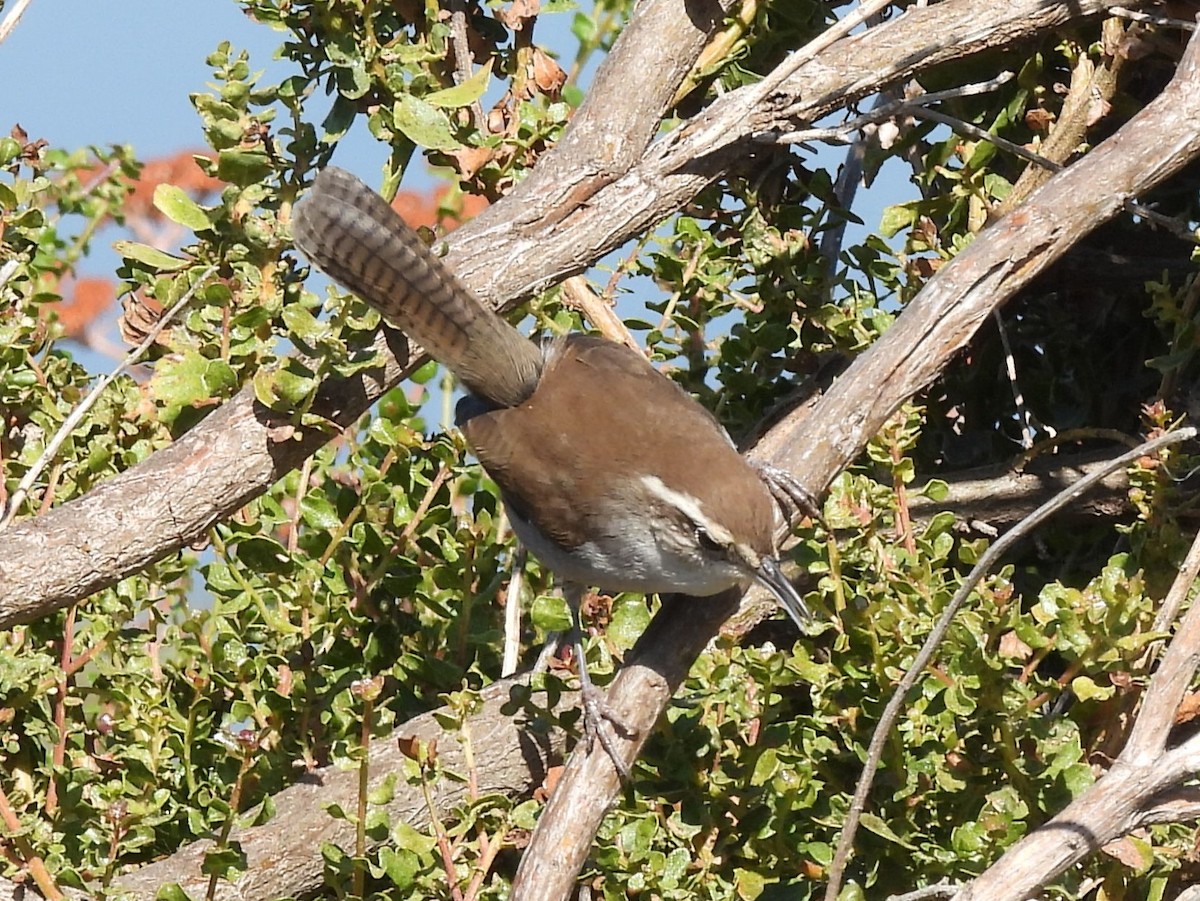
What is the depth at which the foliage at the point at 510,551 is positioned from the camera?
8.25ft

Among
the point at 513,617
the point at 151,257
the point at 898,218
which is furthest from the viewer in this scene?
the point at 898,218

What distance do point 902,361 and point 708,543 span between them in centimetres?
43

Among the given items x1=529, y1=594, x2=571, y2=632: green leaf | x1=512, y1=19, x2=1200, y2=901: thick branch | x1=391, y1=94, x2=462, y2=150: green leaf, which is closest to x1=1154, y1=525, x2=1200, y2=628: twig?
x1=512, y1=19, x2=1200, y2=901: thick branch

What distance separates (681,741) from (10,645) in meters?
1.27

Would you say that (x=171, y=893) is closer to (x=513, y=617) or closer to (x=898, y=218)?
(x=513, y=617)

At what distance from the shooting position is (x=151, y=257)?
296 centimetres

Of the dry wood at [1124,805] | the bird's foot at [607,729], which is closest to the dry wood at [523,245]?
the bird's foot at [607,729]

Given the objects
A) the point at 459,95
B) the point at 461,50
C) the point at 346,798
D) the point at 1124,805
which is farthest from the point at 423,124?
the point at 1124,805

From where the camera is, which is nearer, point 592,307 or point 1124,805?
point 1124,805

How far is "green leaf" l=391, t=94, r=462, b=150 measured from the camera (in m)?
2.98

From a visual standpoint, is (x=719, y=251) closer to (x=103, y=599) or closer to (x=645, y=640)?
(x=645, y=640)

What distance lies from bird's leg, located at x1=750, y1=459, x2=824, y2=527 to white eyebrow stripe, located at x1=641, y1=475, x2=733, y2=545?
0.12 meters

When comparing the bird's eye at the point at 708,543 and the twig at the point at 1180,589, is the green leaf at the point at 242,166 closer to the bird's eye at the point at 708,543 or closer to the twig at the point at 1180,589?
the bird's eye at the point at 708,543

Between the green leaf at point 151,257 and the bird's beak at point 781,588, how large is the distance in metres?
1.24
